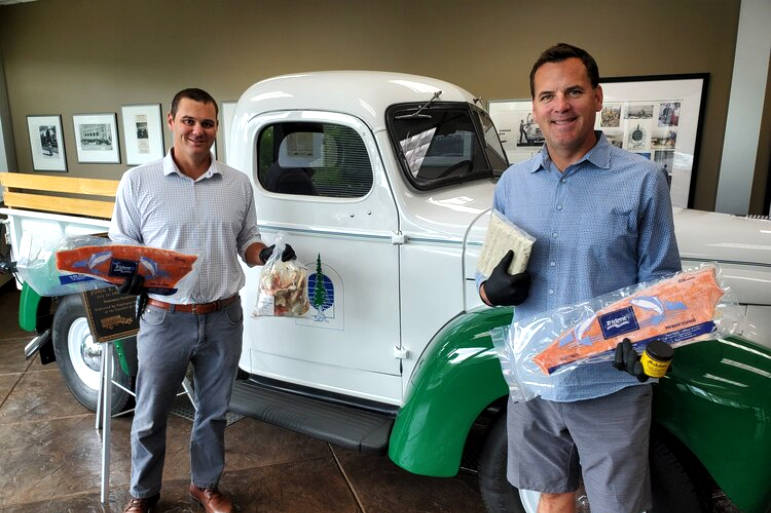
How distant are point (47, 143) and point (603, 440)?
8.05 meters

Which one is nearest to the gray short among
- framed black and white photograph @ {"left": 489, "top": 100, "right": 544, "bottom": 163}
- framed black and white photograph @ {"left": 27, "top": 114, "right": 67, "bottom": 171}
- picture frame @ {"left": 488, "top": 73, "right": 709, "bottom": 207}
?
picture frame @ {"left": 488, "top": 73, "right": 709, "bottom": 207}

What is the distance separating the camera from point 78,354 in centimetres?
371

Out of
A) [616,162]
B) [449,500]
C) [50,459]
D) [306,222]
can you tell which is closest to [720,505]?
[449,500]

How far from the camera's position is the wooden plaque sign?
2.75m

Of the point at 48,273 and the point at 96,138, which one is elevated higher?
the point at 96,138

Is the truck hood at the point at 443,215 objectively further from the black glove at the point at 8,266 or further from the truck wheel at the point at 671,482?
the black glove at the point at 8,266

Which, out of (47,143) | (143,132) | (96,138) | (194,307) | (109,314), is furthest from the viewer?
(47,143)

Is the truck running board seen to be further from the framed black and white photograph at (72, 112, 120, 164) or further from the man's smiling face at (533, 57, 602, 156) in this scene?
the framed black and white photograph at (72, 112, 120, 164)

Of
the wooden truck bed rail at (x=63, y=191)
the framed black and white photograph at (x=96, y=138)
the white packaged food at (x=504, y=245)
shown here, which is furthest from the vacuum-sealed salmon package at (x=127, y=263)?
the framed black and white photograph at (x=96, y=138)

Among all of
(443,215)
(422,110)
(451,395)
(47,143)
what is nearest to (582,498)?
(451,395)

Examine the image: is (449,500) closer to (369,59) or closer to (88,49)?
(369,59)

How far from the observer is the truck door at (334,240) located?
2605mm

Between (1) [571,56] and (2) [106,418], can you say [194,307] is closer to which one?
(2) [106,418]

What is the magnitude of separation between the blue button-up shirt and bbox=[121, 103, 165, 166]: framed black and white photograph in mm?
6082
